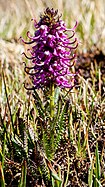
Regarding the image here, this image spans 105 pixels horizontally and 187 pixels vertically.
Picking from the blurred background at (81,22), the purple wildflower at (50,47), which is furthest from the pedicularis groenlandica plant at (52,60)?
the blurred background at (81,22)

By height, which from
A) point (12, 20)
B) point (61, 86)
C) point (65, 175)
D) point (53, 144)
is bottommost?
point (65, 175)

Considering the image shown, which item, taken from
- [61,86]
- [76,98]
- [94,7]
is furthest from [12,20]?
[61,86]

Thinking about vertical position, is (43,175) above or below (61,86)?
below

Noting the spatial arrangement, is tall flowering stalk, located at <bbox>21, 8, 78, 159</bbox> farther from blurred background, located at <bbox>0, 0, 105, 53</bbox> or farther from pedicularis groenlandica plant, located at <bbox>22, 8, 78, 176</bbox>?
blurred background, located at <bbox>0, 0, 105, 53</bbox>

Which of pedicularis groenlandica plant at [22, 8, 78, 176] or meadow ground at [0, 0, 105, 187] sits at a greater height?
pedicularis groenlandica plant at [22, 8, 78, 176]

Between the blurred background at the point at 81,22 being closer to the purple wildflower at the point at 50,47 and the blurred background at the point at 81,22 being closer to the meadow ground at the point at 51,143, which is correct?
the meadow ground at the point at 51,143

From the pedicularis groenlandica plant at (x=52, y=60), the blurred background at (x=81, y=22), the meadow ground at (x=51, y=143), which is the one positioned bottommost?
the meadow ground at (x=51, y=143)

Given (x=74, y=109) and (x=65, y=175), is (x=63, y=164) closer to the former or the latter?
(x=65, y=175)

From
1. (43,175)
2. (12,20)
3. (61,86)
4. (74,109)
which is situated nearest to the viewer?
(43,175)

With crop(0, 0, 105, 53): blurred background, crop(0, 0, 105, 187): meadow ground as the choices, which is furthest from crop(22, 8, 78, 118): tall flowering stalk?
crop(0, 0, 105, 53): blurred background

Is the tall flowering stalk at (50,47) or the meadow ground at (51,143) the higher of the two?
the tall flowering stalk at (50,47)

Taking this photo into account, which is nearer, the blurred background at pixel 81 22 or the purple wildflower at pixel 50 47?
the purple wildflower at pixel 50 47
